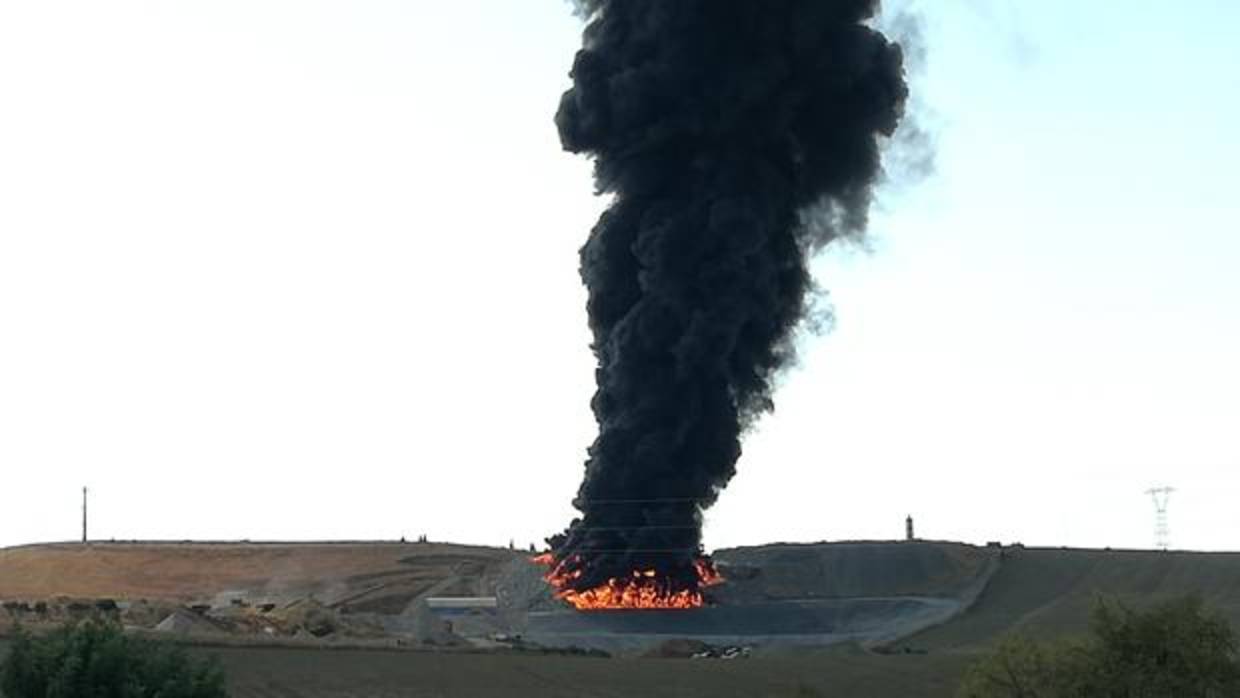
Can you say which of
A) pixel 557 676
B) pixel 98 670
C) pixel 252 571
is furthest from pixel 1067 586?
pixel 98 670

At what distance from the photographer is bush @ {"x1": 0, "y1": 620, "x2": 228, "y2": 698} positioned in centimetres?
3766

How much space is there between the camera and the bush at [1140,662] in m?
42.1

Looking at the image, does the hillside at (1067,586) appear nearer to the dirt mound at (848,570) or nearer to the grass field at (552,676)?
the dirt mound at (848,570)

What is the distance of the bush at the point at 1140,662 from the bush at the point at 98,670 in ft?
56.7

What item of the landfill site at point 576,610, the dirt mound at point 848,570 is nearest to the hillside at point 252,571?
the landfill site at point 576,610

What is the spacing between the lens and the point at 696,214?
99.9 m

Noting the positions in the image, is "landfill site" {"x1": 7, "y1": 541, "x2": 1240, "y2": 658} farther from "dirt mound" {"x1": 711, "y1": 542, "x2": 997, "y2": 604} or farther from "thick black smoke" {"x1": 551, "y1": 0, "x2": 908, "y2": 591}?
"thick black smoke" {"x1": 551, "y1": 0, "x2": 908, "y2": 591}

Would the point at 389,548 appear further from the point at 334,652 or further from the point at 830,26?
the point at 334,652

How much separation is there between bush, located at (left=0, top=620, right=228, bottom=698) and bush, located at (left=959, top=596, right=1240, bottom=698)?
17275 mm

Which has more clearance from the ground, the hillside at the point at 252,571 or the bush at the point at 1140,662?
the hillside at the point at 252,571

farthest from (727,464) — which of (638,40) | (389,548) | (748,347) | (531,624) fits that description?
(389,548)

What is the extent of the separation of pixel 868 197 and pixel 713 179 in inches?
424

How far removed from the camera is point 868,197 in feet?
354

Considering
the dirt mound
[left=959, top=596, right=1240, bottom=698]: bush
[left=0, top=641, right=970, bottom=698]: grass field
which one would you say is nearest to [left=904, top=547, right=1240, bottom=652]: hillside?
the dirt mound
